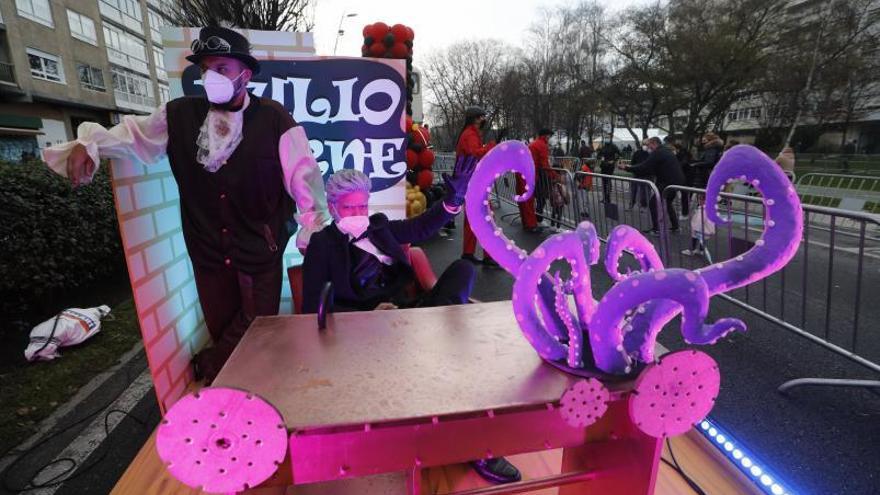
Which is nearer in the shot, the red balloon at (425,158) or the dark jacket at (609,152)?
the red balloon at (425,158)

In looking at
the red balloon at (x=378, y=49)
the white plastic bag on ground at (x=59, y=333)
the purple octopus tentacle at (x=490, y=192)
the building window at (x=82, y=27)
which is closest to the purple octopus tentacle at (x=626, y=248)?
the purple octopus tentacle at (x=490, y=192)

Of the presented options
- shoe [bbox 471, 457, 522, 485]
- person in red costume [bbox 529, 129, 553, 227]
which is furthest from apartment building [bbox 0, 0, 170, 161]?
shoe [bbox 471, 457, 522, 485]

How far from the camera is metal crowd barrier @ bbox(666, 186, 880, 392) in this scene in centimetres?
275

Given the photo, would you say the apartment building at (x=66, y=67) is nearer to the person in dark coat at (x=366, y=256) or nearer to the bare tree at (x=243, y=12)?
the bare tree at (x=243, y=12)

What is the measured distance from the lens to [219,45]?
2.14 m

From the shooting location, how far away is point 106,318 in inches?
163

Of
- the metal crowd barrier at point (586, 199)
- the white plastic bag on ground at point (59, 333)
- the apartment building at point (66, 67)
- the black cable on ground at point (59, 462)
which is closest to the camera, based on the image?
the black cable on ground at point (59, 462)

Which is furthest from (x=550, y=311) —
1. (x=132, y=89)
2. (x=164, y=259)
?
(x=132, y=89)

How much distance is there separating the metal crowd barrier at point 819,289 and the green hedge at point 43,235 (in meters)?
5.09

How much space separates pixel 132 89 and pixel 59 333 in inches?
1399

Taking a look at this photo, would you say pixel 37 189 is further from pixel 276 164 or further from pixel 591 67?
pixel 591 67

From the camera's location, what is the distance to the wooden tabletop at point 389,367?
1.15 meters

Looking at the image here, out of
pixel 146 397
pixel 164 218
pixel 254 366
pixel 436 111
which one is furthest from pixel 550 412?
pixel 436 111

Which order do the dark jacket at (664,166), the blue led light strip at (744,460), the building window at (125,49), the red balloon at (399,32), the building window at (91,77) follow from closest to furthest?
the blue led light strip at (744,460) < the red balloon at (399,32) < the dark jacket at (664,166) < the building window at (91,77) < the building window at (125,49)
